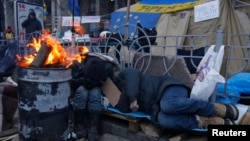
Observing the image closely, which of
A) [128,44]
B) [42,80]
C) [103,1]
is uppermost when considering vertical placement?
[103,1]

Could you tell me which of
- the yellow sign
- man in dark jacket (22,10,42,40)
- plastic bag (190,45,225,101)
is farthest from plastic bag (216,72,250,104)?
man in dark jacket (22,10,42,40)

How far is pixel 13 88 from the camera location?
493 centimetres

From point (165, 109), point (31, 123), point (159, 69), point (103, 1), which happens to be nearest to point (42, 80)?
point (31, 123)

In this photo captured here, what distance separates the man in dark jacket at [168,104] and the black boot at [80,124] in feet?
2.09

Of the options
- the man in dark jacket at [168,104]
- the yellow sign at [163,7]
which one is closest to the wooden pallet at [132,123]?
the man in dark jacket at [168,104]

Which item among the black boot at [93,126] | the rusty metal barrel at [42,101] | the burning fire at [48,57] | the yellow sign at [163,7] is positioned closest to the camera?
the rusty metal barrel at [42,101]

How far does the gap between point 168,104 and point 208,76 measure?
2.05ft

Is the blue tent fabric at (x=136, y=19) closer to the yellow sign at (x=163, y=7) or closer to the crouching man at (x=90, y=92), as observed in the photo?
the yellow sign at (x=163, y=7)

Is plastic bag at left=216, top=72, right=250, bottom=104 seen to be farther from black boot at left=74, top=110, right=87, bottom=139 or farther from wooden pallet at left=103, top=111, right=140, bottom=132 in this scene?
black boot at left=74, top=110, right=87, bottom=139

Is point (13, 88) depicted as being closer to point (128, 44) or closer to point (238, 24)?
point (128, 44)

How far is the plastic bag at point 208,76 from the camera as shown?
11.6 ft

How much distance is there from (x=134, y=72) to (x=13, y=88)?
233cm

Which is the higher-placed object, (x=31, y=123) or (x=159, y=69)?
(x=159, y=69)

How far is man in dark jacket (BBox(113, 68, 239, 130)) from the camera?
3.47 metres
